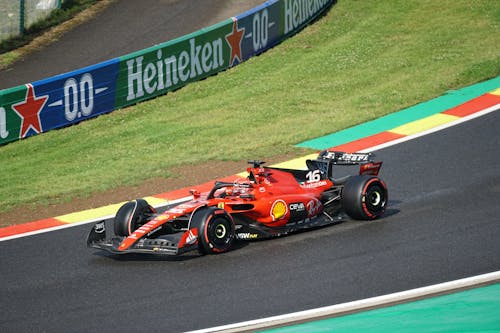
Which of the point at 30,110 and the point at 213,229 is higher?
the point at 30,110

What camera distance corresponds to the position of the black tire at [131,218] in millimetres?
10734

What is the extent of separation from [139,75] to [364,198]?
30.9 ft

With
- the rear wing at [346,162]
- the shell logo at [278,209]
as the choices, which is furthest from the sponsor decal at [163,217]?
the rear wing at [346,162]

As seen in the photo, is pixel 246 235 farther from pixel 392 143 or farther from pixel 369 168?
pixel 392 143

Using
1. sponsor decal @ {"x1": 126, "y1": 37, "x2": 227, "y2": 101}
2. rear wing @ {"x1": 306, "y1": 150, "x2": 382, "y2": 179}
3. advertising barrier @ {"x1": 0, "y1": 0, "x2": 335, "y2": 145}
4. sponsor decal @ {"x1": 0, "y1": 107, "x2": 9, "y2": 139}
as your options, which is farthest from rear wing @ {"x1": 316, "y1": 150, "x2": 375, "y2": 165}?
sponsor decal @ {"x1": 126, "y1": 37, "x2": 227, "y2": 101}

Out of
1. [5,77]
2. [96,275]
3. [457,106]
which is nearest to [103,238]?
[96,275]

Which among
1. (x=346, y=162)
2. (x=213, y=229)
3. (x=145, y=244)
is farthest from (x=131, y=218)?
(x=346, y=162)

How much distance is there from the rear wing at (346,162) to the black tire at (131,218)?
239cm

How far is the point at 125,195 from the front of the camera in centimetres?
1355

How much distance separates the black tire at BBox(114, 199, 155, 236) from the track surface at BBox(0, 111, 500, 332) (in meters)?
0.39

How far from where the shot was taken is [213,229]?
392 inches

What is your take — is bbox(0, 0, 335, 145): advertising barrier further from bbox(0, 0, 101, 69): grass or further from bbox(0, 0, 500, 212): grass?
bbox(0, 0, 101, 69): grass

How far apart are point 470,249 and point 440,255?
14.6 inches

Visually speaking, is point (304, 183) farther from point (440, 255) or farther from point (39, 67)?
point (39, 67)
